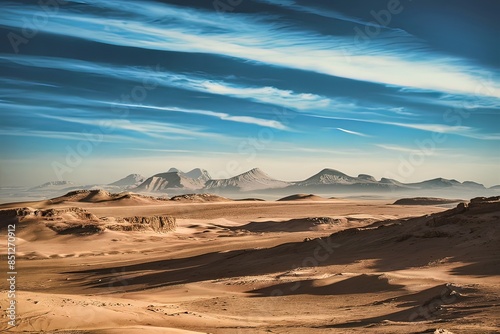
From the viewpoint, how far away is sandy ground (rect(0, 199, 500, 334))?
10.0 m

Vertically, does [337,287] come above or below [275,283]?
above

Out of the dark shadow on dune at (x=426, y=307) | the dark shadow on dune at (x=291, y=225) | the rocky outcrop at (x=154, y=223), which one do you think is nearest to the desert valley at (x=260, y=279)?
the dark shadow on dune at (x=426, y=307)

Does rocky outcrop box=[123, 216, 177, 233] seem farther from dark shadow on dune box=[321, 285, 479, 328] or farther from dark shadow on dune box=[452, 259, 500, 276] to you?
dark shadow on dune box=[321, 285, 479, 328]

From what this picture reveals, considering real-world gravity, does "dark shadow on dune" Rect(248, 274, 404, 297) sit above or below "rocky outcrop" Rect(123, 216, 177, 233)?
above

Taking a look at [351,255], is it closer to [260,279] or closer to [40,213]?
[260,279]

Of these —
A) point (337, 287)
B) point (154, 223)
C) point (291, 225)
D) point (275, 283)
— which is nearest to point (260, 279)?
point (275, 283)

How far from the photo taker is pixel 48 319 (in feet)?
31.6

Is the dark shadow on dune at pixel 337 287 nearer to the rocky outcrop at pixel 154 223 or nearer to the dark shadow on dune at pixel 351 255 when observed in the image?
the dark shadow on dune at pixel 351 255

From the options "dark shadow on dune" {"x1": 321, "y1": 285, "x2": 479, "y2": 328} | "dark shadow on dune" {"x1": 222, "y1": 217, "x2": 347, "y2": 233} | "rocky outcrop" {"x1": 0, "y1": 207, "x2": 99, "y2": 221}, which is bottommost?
"dark shadow on dune" {"x1": 222, "y1": 217, "x2": 347, "y2": 233}

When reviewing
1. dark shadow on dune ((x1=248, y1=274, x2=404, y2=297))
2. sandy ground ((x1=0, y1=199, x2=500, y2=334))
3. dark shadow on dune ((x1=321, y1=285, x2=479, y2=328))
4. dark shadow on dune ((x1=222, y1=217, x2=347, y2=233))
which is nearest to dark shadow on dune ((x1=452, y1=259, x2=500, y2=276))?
sandy ground ((x1=0, y1=199, x2=500, y2=334))

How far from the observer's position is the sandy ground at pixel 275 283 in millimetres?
10031

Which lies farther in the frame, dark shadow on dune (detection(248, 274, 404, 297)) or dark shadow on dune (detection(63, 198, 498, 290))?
dark shadow on dune (detection(63, 198, 498, 290))

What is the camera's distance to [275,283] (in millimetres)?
16094

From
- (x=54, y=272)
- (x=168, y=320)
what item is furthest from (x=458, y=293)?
(x=54, y=272)
